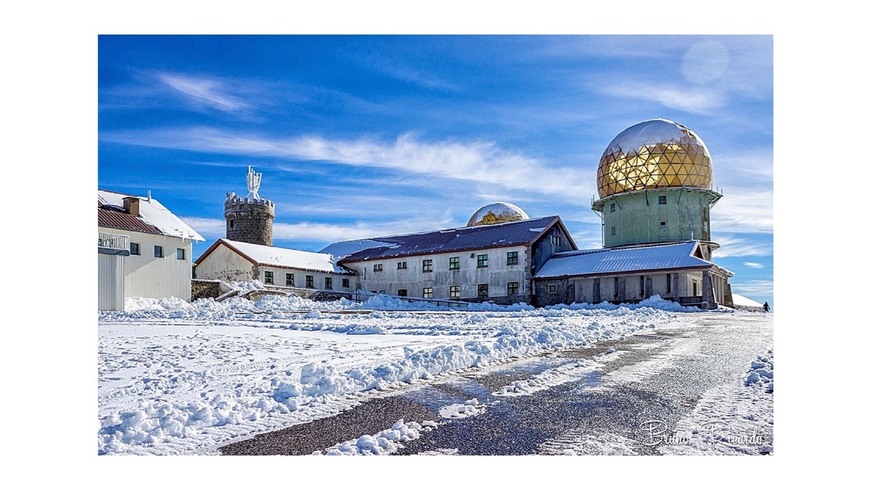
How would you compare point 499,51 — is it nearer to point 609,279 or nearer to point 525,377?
point 525,377

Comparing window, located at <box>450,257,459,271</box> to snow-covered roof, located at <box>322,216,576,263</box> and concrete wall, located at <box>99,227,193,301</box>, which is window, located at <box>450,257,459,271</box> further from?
concrete wall, located at <box>99,227,193,301</box>

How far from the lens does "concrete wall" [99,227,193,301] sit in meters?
21.8

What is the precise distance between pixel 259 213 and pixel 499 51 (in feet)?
114

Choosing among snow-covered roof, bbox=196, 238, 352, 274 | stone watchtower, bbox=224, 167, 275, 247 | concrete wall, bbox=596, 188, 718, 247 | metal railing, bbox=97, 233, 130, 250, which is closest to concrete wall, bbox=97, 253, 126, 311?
metal railing, bbox=97, 233, 130, 250

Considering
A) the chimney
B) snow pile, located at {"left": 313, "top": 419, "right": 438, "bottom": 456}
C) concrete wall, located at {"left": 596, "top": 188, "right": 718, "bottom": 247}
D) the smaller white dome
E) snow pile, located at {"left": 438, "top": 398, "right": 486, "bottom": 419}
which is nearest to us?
snow pile, located at {"left": 313, "top": 419, "right": 438, "bottom": 456}

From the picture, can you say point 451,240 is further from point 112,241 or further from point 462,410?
point 462,410

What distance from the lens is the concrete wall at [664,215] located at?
3266cm

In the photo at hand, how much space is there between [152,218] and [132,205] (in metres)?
0.94

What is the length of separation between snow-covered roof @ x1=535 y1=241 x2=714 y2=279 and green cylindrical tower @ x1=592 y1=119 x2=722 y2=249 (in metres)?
5.52

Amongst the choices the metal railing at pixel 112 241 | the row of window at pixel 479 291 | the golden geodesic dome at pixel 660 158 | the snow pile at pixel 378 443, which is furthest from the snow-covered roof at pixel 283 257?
the snow pile at pixel 378 443

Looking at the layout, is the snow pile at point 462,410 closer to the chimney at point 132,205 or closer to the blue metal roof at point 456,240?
the chimney at point 132,205

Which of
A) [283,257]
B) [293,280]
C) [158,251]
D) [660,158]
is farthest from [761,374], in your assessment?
[283,257]

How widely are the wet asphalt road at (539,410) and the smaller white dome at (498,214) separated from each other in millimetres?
35053

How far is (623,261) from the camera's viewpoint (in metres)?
27.0
